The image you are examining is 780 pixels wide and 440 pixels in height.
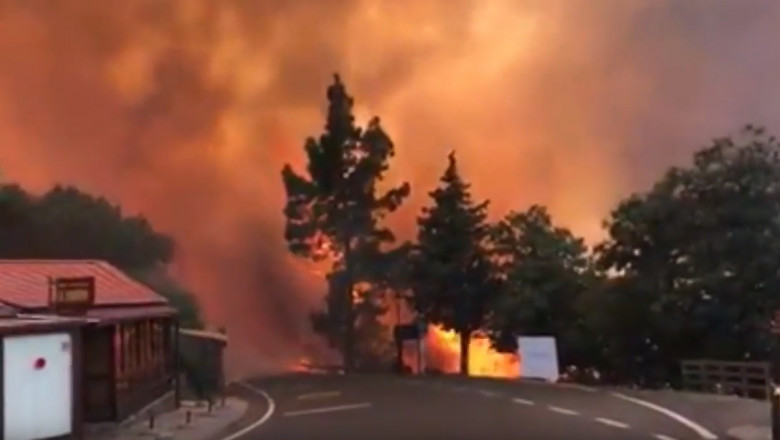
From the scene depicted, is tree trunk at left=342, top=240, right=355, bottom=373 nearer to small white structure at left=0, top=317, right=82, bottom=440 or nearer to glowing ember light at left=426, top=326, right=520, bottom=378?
glowing ember light at left=426, top=326, right=520, bottom=378

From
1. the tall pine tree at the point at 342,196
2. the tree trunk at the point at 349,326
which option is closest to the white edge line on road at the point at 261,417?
the tree trunk at the point at 349,326

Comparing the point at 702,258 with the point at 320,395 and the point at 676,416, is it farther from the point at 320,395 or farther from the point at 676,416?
the point at 676,416

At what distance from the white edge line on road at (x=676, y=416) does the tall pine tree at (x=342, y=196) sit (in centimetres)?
3238

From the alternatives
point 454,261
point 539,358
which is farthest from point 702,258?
point 454,261

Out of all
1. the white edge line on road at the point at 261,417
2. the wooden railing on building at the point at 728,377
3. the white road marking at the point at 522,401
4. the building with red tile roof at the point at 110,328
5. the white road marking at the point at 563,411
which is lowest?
the white edge line on road at the point at 261,417

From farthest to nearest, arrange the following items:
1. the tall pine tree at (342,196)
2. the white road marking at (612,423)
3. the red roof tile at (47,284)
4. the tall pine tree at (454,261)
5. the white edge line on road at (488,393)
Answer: the tall pine tree at (342,196), the tall pine tree at (454,261), the white edge line on road at (488,393), the red roof tile at (47,284), the white road marking at (612,423)

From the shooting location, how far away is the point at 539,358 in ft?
130

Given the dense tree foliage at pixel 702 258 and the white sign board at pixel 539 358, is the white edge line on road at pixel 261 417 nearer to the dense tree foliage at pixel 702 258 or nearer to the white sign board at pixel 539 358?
the white sign board at pixel 539 358

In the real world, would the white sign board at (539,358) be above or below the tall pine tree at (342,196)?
below

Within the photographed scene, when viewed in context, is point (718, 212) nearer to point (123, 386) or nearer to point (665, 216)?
point (665, 216)

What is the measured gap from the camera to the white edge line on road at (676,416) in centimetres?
2012

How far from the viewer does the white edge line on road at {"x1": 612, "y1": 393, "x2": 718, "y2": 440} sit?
20120mm

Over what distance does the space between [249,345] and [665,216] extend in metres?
27.3

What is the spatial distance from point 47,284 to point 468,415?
9203mm
